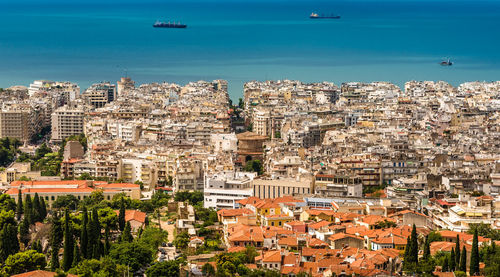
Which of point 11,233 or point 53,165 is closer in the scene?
point 11,233

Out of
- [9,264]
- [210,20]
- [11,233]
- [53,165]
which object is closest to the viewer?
[9,264]

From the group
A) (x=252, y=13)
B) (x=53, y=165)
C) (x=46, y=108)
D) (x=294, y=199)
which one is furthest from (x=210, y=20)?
(x=294, y=199)

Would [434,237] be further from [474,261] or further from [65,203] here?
[65,203]

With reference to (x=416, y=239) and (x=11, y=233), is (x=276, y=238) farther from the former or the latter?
(x=11, y=233)

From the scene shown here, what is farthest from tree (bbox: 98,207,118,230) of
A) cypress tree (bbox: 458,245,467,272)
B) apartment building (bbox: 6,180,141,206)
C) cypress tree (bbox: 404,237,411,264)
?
cypress tree (bbox: 458,245,467,272)

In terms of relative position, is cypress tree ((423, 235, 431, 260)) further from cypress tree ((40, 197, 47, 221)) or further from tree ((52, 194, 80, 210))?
tree ((52, 194, 80, 210))

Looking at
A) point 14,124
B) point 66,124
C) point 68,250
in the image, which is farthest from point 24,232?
point 14,124

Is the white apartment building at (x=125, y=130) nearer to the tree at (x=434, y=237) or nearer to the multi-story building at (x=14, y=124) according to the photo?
the multi-story building at (x=14, y=124)
